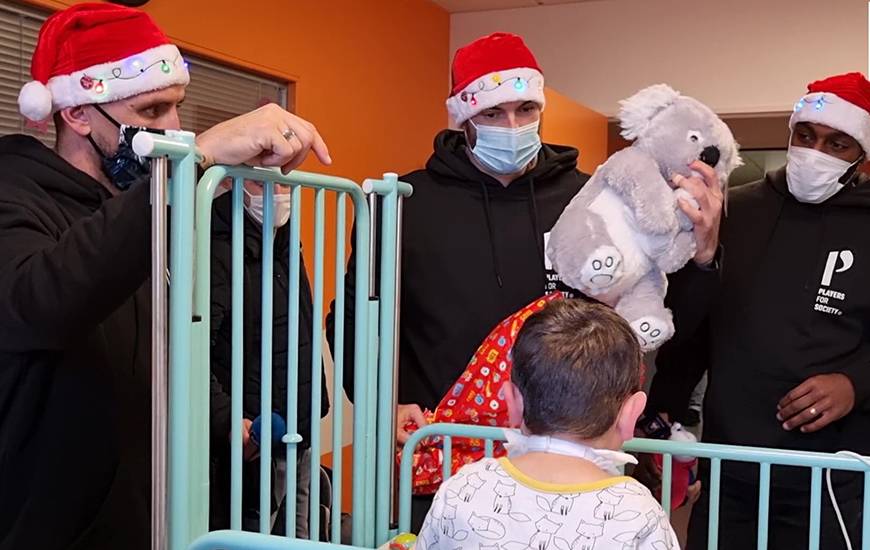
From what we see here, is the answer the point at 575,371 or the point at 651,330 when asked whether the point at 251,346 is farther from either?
the point at 575,371

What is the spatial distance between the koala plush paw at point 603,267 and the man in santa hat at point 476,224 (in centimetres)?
21

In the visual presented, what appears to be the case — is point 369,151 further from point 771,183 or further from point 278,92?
point 771,183

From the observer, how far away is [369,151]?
4.04m

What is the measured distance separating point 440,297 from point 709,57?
120 inches

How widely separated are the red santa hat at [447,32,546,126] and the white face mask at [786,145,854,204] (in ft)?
1.84

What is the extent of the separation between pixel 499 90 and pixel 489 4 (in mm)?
2965

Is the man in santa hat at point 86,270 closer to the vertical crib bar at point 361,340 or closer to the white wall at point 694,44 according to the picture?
the vertical crib bar at point 361,340

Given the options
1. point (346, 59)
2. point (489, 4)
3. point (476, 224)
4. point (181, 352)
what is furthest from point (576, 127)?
point (181, 352)

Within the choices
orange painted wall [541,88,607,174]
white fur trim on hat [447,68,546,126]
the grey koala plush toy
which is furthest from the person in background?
orange painted wall [541,88,607,174]

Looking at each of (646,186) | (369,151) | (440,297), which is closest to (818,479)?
(646,186)

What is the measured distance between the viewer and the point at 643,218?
150 centimetres

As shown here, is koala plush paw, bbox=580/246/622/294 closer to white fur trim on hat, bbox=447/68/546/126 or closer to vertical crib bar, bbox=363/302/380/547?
vertical crib bar, bbox=363/302/380/547

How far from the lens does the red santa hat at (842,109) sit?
1.82 m

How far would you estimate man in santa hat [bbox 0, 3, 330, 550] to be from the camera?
3.55 feet
